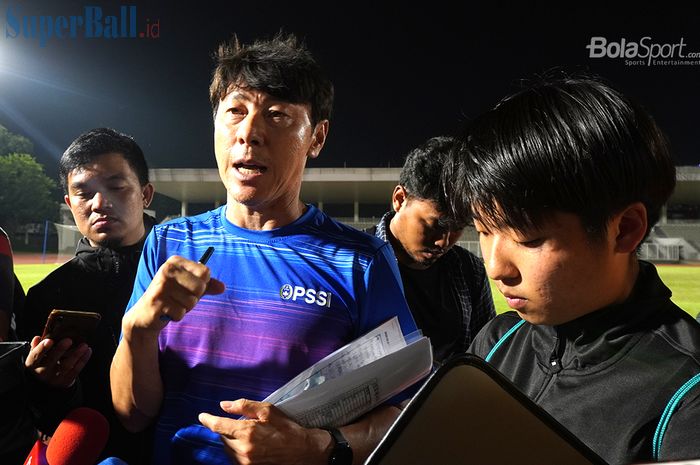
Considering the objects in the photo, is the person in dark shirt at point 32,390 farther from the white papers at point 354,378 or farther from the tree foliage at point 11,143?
the tree foliage at point 11,143

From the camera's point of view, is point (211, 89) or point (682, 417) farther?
point (211, 89)

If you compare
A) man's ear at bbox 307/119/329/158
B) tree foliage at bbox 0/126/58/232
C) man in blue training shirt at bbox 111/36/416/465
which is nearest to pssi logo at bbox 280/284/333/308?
man in blue training shirt at bbox 111/36/416/465

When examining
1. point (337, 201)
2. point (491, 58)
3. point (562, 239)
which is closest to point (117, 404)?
point (562, 239)

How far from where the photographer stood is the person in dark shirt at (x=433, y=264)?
1490mm

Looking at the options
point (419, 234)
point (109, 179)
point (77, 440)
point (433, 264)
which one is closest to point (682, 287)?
point (433, 264)

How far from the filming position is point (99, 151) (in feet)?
4.78

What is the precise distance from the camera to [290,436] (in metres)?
0.65

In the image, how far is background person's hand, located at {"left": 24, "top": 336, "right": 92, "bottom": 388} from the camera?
0.95 meters

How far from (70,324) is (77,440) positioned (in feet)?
1.14

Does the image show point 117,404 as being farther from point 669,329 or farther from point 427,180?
point 427,180

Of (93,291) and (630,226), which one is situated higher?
(630,226)

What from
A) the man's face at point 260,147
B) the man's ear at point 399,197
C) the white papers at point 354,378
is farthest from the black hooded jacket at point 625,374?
the man's ear at point 399,197

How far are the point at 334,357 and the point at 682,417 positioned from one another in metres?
0.36

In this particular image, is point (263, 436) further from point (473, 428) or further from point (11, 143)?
point (11, 143)
